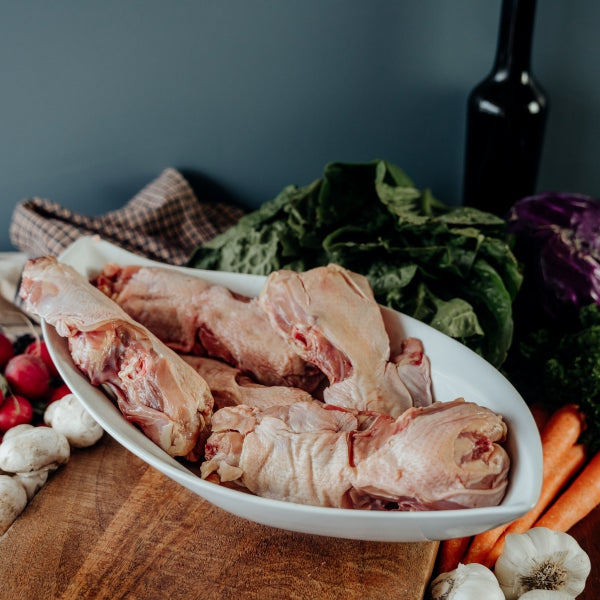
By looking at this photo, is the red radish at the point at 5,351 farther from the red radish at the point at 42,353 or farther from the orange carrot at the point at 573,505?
the orange carrot at the point at 573,505

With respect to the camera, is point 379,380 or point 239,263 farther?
point 239,263

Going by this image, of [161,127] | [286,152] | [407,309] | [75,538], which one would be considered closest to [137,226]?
[161,127]

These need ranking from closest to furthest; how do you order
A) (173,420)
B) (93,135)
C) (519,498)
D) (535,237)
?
(519,498) → (173,420) → (535,237) → (93,135)

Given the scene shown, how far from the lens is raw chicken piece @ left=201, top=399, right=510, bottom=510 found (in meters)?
1.11

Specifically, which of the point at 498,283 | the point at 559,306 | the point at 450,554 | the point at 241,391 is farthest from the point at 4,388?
the point at 559,306

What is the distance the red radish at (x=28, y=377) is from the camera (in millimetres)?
1880

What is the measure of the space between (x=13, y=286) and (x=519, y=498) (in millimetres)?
1908

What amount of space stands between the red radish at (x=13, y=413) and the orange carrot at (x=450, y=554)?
1.13 meters

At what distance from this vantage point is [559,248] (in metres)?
2.12

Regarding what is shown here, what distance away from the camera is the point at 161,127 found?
2.72m

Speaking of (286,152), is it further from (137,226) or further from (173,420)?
(173,420)

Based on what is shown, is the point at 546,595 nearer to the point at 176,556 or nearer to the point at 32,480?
the point at 176,556

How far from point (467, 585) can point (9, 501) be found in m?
1.00

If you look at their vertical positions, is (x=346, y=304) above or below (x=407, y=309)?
above
